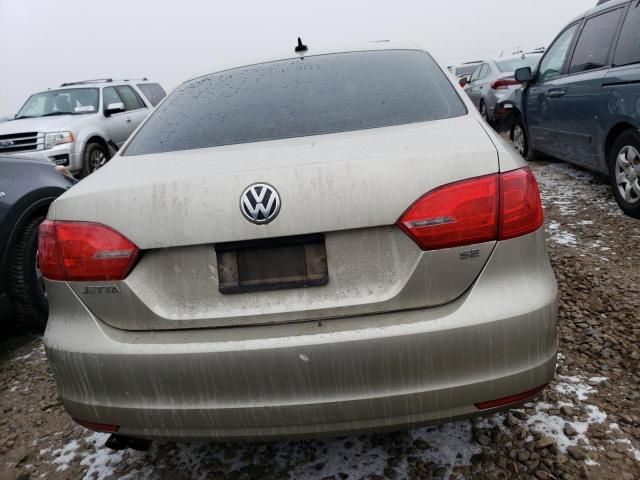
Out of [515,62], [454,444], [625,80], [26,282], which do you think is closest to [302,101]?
[454,444]

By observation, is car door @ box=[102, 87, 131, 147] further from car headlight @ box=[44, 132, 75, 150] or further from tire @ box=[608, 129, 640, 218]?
tire @ box=[608, 129, 640, 218]

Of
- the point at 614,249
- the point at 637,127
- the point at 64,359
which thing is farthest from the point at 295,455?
the point at 637,127

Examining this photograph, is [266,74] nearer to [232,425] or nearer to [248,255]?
[248,255]

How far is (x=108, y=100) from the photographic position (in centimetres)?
995

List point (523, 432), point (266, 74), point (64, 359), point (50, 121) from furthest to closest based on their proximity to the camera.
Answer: point (50, 121), point (266, 74), point (523, 432), point (64, 359)

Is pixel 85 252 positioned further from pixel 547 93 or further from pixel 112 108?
pixel 112 108

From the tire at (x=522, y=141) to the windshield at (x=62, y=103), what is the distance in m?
7.02

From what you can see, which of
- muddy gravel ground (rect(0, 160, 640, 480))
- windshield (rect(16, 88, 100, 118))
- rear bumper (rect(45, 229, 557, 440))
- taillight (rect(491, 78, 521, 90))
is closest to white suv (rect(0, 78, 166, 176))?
windshield (rect(16, 88, 100, 118))

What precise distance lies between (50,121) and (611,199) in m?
8.13

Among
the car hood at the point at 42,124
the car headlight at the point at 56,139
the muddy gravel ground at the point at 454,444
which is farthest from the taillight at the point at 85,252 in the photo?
the car hood at the point at 42,124

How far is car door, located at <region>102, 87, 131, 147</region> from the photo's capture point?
31.0 ft

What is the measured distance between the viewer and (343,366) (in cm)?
154

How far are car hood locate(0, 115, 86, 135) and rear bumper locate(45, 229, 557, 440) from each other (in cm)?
772

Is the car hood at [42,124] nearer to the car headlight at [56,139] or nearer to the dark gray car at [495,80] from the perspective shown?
the car headlight at [56,139]
